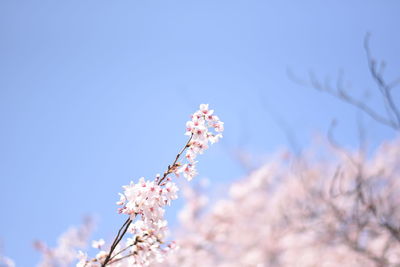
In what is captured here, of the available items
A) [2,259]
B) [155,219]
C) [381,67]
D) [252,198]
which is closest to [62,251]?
[2,259]

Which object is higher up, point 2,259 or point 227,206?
point 227,206

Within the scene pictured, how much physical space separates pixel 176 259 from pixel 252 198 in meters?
5.15

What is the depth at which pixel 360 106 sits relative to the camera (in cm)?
318

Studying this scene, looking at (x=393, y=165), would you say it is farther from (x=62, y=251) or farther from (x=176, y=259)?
(x=62, y=251)

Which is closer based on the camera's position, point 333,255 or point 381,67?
point 381,67

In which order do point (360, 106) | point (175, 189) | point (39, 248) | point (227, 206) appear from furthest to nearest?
point (227, 206) → point (39, 248) → point (360, 106) → point (175, 189)

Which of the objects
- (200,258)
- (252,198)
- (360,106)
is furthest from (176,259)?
(360,106)

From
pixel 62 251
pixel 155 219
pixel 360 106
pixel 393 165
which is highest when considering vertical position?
pixel 62 251

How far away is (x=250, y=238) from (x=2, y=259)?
9.13m

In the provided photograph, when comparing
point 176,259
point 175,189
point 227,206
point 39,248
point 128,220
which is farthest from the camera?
point 227,206

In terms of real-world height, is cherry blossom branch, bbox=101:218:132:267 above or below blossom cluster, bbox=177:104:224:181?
below

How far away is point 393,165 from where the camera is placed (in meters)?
12.9

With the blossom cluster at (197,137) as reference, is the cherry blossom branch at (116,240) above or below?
below

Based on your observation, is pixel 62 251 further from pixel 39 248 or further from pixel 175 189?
pixel 175 189
